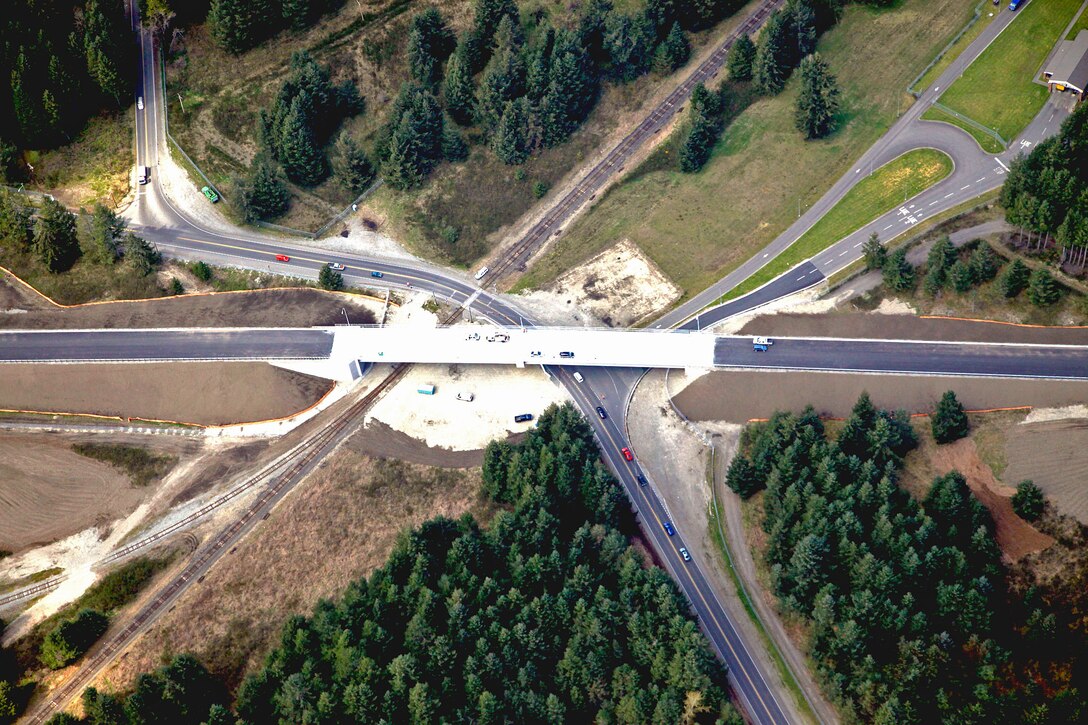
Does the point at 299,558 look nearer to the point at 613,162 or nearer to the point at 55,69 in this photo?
the point at 613,162

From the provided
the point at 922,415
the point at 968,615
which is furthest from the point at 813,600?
the point at 922,415

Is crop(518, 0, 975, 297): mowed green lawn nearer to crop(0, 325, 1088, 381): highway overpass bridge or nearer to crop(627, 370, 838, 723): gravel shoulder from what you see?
crop(0, 325, 1088, 381): highway overpass bridge

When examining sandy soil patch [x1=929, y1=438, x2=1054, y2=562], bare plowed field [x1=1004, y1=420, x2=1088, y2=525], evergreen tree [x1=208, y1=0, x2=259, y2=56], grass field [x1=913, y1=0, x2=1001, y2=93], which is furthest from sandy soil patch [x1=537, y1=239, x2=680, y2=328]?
evergreen tree [x1=208, y1=0, x2=259, y2=56]

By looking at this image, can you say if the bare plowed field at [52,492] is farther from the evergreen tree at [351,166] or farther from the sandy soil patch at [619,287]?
the sandy soil patch at [619,287]

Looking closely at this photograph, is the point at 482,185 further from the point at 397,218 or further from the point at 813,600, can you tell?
the point at 813,600

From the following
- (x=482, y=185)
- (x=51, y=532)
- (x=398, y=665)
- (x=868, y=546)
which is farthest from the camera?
(x=482, y=185)

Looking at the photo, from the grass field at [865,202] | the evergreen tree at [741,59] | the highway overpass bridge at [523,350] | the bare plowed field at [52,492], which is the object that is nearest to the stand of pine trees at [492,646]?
the highway overpass bridge at [523,350]
